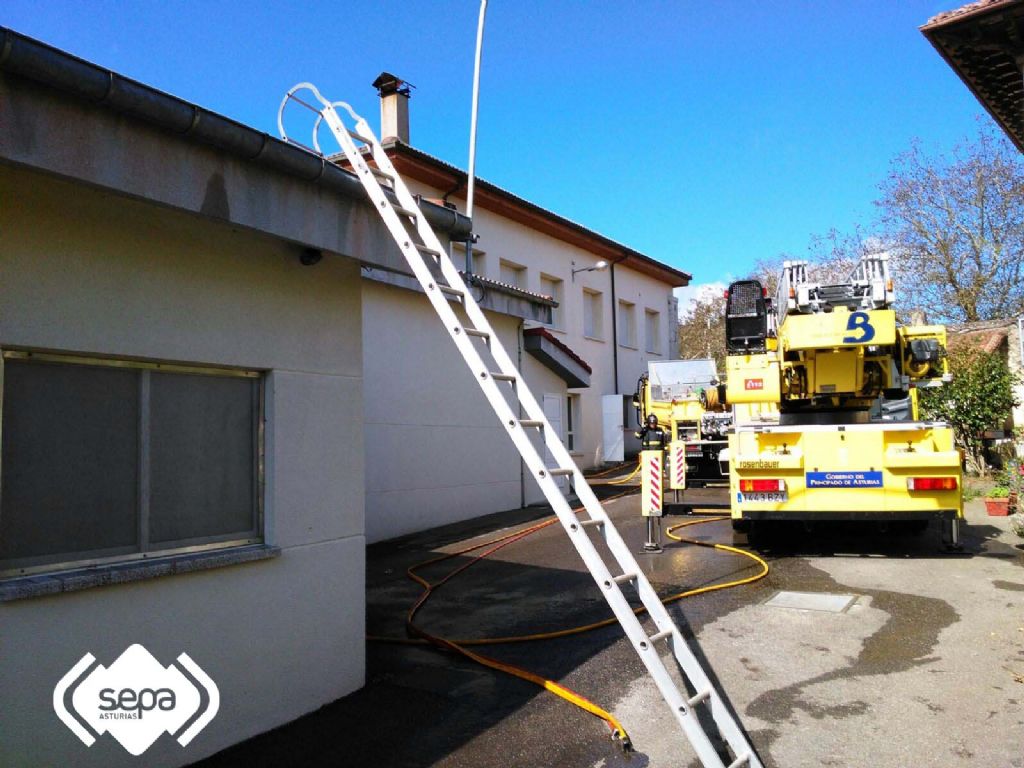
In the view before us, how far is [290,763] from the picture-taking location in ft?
13.1

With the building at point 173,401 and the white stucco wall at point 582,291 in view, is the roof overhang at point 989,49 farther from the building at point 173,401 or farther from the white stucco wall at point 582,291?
the white stucco wall at point 582,291

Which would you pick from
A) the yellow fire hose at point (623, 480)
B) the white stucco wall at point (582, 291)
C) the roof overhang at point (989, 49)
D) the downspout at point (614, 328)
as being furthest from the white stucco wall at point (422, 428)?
the downspout at point (614, 328)

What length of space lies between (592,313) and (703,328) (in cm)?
2013

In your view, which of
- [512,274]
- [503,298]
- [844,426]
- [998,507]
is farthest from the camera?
[512,274]

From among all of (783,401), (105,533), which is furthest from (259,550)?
(783,401)

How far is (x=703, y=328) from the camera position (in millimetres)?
42875

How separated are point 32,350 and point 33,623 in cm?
125

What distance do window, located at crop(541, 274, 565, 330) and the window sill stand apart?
17.6 metres

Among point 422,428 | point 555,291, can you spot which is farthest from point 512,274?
point 422,428

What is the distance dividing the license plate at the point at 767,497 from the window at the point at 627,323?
1682cm

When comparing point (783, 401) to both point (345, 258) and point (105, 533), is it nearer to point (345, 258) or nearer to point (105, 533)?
point (345, 258)

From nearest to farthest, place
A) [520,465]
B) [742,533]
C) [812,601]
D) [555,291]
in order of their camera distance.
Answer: [812,601] → [742,533] → [520,465] → [555,291]

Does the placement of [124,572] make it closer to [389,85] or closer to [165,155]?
[165,155]

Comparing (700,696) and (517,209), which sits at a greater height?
(517,209)
